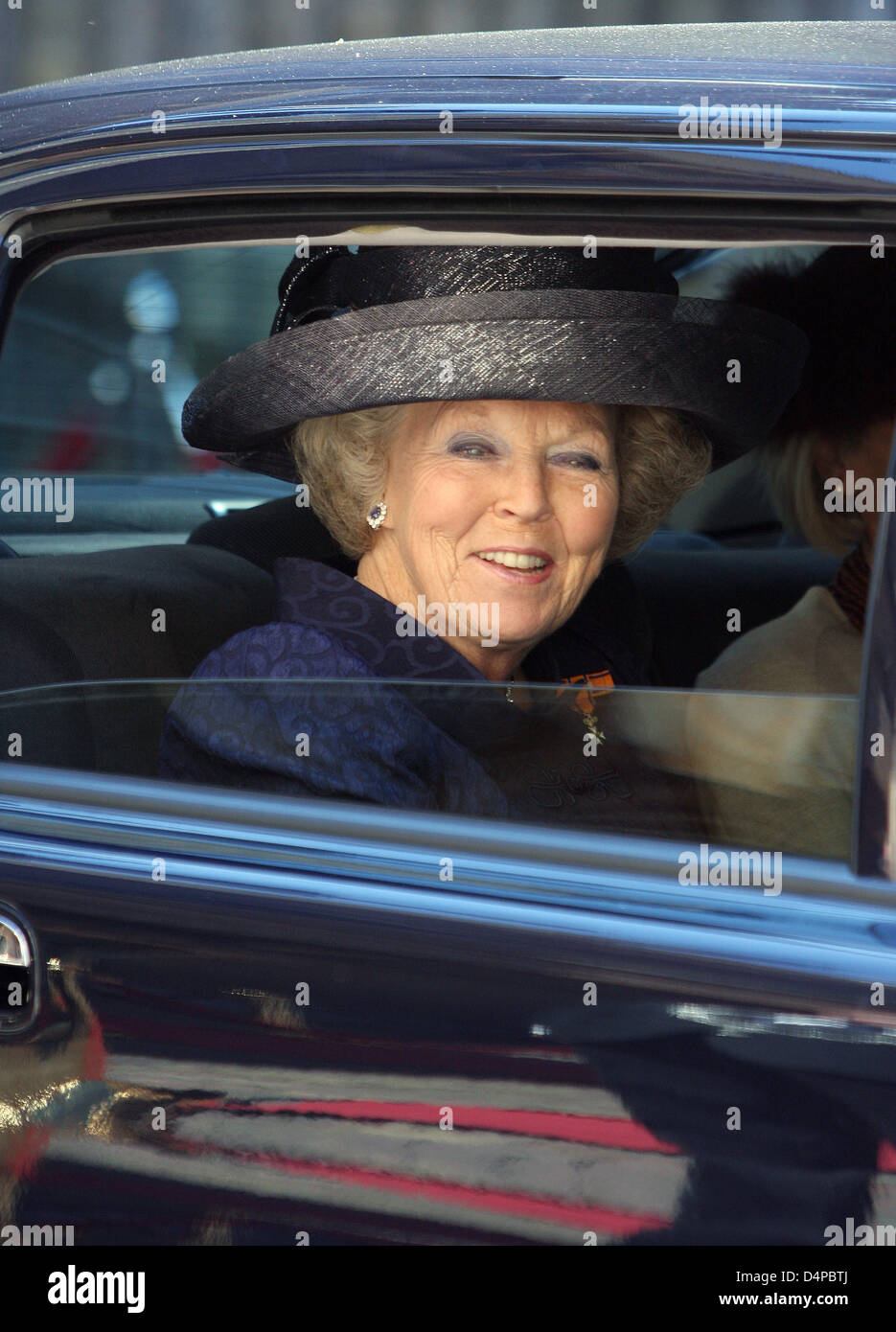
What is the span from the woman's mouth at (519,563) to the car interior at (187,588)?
0.24 m

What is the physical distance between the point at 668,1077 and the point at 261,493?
181 centimetres

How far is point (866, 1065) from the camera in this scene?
106 centimetres

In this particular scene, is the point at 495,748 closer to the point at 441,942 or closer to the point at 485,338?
the point at 441,942

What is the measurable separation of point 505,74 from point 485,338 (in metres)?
0.35

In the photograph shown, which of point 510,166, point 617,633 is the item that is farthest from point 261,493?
point 510,166

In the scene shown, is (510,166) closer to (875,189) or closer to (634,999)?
(875,189)

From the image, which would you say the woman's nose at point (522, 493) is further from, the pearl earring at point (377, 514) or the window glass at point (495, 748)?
the window glass at point (495, 748)

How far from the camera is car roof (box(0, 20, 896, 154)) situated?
47.1 inches

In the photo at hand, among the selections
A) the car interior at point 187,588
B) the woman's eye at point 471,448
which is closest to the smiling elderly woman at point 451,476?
the woman's eye at point 471,448

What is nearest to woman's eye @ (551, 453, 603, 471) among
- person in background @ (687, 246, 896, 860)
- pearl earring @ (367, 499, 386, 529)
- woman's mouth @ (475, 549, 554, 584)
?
woman's mouth @ (475, 549, 554, 584)

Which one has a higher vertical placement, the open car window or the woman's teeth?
the woman's teeth

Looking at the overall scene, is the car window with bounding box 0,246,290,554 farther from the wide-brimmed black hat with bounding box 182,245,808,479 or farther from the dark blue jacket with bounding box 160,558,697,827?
the dark blue jacket with bounding box 160,558,697,827

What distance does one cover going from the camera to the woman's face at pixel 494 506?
5.59 ft

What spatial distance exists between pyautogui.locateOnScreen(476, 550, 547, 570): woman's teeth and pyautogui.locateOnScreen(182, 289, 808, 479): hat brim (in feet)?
0.71
